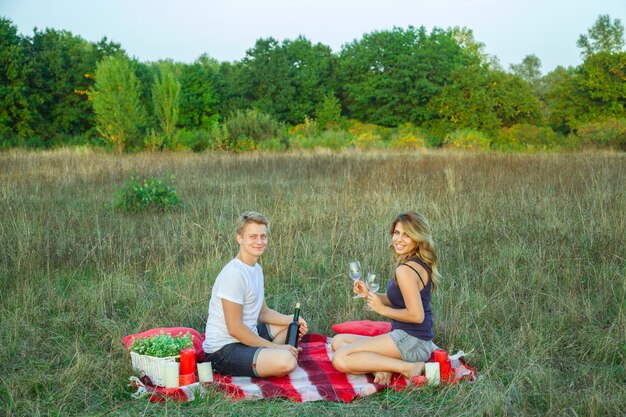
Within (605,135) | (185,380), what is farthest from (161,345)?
(605,135)

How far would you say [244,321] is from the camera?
13.8 ft

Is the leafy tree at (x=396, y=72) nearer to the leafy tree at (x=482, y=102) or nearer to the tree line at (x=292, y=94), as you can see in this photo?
the tree line at (x=292, y=94)

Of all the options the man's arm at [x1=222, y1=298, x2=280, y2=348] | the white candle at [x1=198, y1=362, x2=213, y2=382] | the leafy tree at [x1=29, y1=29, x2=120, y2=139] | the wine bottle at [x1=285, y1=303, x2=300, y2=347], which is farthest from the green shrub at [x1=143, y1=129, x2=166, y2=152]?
the white candle at [x1=198, y1=362, x2=213, y2=382]

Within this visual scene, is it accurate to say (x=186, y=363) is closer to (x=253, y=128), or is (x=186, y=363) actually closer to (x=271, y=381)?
(x=271, y=381)

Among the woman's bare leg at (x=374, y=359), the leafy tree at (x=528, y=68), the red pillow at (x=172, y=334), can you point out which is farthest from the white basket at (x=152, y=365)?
the leafy tree at (x=528, y=68)

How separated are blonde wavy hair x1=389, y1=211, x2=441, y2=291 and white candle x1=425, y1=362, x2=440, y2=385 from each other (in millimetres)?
499

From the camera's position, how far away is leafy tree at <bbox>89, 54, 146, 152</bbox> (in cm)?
2227

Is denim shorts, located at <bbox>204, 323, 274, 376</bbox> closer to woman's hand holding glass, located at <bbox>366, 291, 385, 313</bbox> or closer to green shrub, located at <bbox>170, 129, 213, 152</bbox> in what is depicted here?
woman's hand holding glass, located at <bbox>366, 291, 385, 313</bbox>

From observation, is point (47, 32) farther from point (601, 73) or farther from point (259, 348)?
point (259, 348)

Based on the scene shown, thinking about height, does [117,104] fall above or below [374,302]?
above

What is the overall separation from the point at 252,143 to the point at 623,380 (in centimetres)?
1711

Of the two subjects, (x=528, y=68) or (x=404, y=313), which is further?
(x=528, y=68)

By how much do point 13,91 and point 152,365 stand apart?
26.8m

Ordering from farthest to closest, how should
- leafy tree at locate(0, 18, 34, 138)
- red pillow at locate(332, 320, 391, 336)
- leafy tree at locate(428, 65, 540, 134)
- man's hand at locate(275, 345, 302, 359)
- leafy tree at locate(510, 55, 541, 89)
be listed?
leafy tree at locate(510, 55, 541, 89) → leafy tree at locate(428, 65, 540, 134) → leafy tree at locate(0, 18, 34, 138) → red pillow at locate(332, 320, 391, 336) → man's hand at locate(275, 345, 302, 359)
